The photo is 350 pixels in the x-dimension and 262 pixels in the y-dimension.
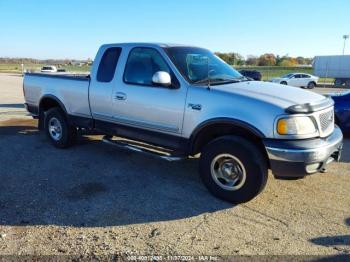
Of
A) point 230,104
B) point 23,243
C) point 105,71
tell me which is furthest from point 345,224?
point 105,71

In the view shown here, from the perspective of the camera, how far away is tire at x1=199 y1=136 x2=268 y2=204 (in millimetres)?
4527

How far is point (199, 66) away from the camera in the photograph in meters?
5.57

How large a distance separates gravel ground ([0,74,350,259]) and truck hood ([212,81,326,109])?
1.30 metres

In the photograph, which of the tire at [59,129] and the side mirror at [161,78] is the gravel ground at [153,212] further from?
the side mirror at [161,78]

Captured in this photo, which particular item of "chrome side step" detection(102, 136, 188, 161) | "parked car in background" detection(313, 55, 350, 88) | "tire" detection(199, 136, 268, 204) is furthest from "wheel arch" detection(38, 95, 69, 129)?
"parked car in background" detection(313, 55, 350, 88)

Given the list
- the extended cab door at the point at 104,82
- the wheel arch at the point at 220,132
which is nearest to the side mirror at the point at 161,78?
the wheel arch at the point at 220,132

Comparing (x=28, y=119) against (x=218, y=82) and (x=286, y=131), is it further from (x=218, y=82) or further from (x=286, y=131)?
(x=286, y=131)

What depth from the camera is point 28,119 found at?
36.3ft

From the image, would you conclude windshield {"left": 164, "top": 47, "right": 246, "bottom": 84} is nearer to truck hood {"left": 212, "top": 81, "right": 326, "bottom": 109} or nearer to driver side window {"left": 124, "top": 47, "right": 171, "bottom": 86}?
driver side window {"left": 124, "top": 47, "right": 171, "bottom": 86}

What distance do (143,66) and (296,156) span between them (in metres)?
2.72

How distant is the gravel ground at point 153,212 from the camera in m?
3.73

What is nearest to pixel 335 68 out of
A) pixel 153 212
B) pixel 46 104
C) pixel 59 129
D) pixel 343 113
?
pixel 343 113

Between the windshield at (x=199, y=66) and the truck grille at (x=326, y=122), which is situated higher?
the windshield at (x=199, y=66)

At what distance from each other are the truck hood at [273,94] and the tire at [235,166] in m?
0.57
